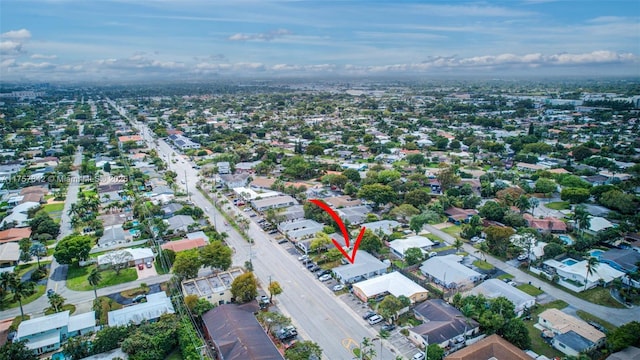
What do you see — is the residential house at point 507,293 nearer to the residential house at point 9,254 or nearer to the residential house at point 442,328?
the residential house at point 442,328

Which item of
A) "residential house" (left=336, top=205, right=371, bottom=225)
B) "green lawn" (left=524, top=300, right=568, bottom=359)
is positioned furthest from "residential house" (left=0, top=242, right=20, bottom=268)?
"green lawn" (left=524, top=300, right=568, bottom=359)

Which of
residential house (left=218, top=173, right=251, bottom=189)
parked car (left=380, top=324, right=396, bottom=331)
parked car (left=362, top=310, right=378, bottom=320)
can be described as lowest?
parked car (left=380, top=324, right=396, bottom=331)

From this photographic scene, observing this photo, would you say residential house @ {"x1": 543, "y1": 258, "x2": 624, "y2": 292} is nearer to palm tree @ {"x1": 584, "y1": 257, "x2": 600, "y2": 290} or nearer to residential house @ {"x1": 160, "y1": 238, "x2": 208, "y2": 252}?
palm tree @ {"x1": 584, "y1": 257, "x2": 600, "y2": 290}

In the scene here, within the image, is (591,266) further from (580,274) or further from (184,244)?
(184,244)

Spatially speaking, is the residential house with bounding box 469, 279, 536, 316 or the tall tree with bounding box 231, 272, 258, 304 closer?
the residential house with bounding box 469, 279, 536, 316

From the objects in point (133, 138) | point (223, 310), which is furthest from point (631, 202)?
point (133, 138)
